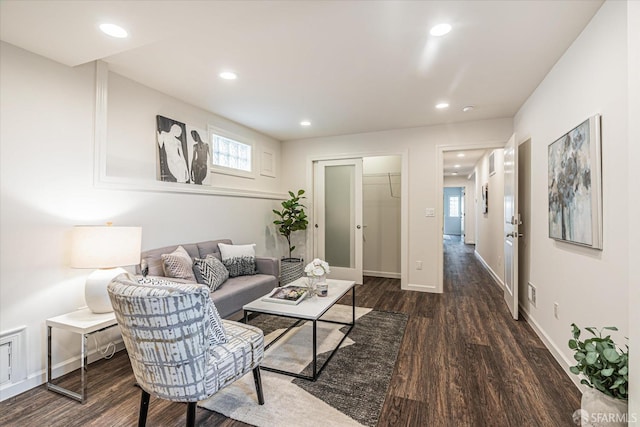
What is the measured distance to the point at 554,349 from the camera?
2.45 m

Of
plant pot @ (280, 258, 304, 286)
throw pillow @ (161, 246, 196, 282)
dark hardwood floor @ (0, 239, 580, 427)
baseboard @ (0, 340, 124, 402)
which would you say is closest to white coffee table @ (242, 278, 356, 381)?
dark hardwood floor @ (0, 239, 580, 427)

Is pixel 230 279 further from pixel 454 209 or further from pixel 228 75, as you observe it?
pixel 454 209

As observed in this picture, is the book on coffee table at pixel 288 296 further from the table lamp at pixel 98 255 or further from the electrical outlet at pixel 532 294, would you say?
the electrical outlet at pixel 532 294

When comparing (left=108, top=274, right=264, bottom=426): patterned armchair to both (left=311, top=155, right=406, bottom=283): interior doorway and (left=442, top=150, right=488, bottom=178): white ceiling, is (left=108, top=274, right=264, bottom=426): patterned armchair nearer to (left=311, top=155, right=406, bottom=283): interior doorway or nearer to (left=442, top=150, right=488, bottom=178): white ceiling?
(left=311, top=155, right=406, bottom=283): interior doorway

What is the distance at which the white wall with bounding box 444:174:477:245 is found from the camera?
1005 cm

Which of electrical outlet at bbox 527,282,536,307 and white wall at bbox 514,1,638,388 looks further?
electrical outlet at bbox 527,282,536,307

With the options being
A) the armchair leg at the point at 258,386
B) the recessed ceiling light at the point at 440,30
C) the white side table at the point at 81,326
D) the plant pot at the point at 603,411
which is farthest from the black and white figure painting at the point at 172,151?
the plant pot at the point at 603,411

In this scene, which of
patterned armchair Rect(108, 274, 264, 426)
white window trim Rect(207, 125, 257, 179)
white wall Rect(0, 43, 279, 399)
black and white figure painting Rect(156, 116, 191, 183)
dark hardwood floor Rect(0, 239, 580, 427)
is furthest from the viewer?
white window trim Rect(207, 125, 257, 179)

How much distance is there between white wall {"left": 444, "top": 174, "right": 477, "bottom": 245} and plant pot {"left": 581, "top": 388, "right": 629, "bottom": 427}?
938cm

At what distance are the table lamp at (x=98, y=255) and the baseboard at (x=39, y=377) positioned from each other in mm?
545

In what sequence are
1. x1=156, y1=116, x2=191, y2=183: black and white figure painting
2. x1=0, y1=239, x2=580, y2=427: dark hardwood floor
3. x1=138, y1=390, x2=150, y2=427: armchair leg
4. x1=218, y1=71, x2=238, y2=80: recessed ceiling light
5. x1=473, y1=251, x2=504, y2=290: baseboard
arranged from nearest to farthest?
1. x1=138, y1=390, x2=150, y2=427: armchair leg
2. x1=0, y1=239, x2=580, y2=427: dark hardwood floor
3. x1=218, y1=71, x2=238, y2=80: recessed ceiling light
4. x1=156, y1=116, x2=191, y2=183: black and white figure painting
5. x1=473, y1=251, x2=504, y2=290: baseboard

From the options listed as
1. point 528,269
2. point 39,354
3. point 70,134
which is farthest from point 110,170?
point 528,269

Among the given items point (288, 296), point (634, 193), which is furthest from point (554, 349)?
point (288, 296)

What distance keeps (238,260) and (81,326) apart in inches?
64.6
